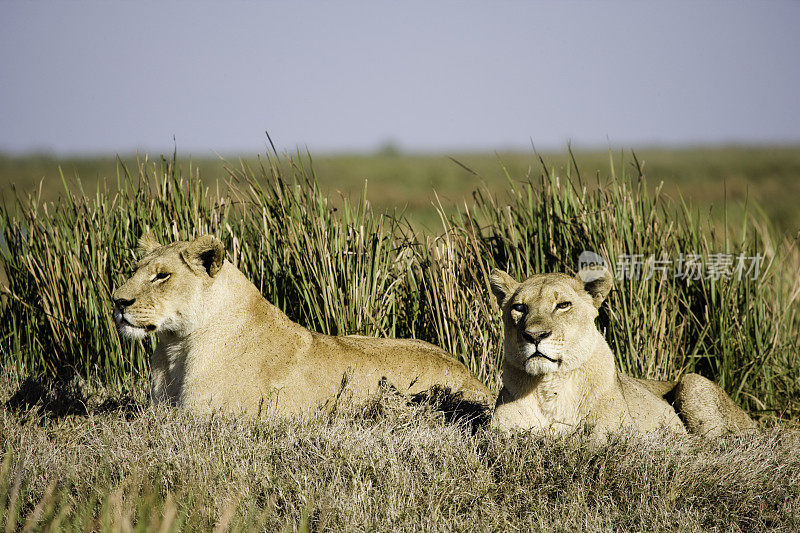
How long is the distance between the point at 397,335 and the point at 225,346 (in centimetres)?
212

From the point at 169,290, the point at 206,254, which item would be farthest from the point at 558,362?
the point at 169,290

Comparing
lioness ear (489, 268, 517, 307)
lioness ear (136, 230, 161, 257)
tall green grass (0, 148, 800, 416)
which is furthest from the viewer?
tall green grass (0, 148, 800, 416)

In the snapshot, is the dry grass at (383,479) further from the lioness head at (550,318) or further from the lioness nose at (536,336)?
the lioness nose at (536,336)

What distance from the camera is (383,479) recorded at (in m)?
4.27

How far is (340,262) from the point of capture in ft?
20.9

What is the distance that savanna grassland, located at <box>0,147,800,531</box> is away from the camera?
423cm

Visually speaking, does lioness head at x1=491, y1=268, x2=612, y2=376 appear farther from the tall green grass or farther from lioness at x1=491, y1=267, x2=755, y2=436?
the tall green grass

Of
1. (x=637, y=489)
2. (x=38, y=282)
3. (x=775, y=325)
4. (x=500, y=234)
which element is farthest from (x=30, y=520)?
(x=775, y=325)

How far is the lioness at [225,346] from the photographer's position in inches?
192

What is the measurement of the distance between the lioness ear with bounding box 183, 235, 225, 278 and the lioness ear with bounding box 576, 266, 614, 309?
2.12m

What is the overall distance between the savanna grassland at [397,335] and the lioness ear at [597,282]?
80 cm

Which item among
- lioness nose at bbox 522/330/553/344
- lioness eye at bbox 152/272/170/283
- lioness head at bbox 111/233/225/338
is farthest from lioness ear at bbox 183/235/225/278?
lioness nose at bbox 522/330/553/344

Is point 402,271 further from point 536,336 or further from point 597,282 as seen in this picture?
point 536,336

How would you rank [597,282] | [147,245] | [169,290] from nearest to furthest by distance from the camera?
[597,282], [169,290], [147,245]
